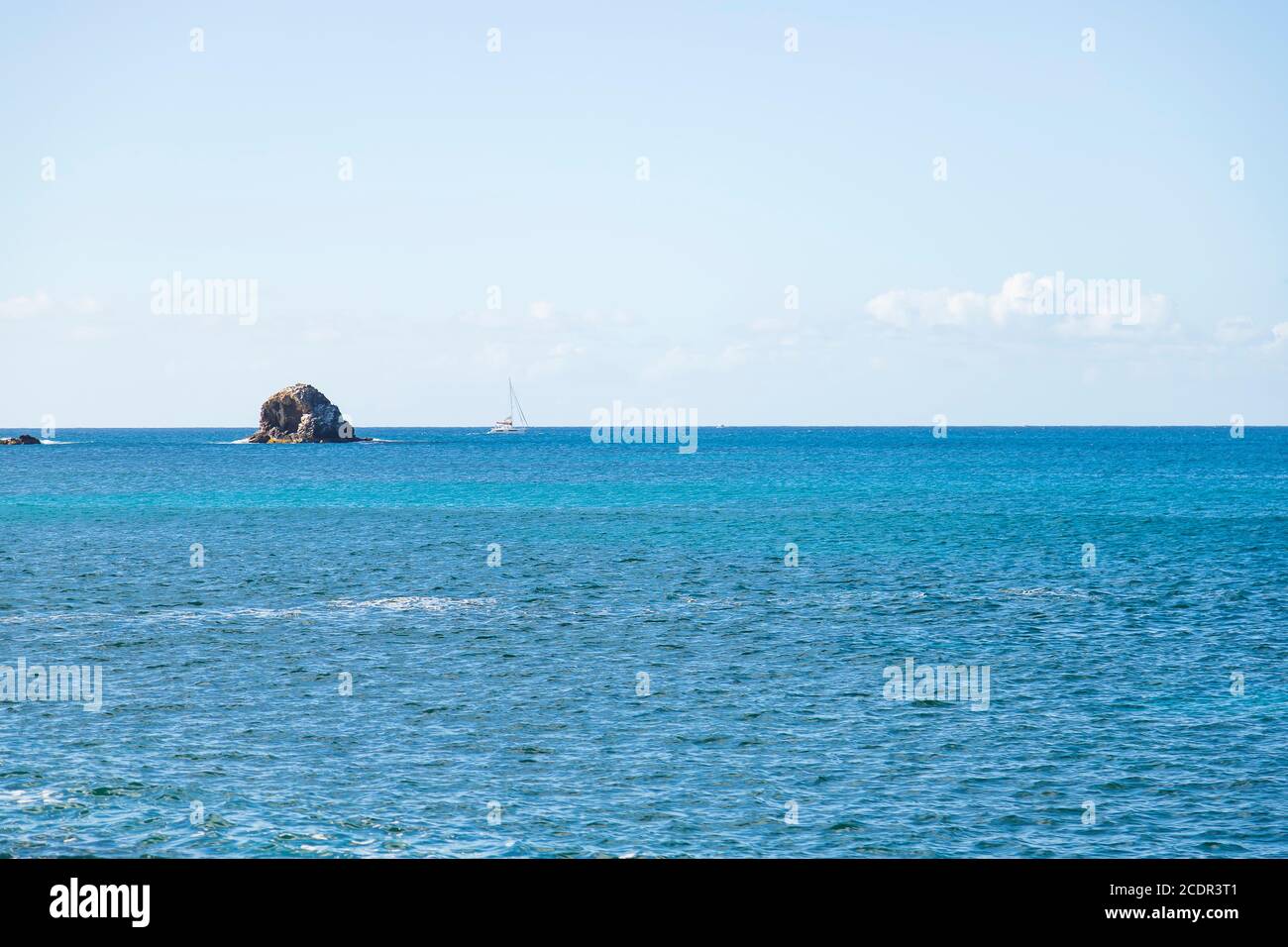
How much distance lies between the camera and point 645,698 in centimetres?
3562

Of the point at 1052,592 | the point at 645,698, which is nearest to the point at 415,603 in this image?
the point at 645,698

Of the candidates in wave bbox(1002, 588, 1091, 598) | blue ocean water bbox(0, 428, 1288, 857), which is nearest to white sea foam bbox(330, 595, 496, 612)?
blue ocean water bbox(0, 428, 1288, 857)

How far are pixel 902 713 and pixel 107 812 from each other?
2131 centimetres

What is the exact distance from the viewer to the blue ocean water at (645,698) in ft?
79.8

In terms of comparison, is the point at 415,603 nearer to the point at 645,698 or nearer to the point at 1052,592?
the point at 645,698

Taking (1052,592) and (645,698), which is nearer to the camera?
(645,698)

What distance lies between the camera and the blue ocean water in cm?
2431
